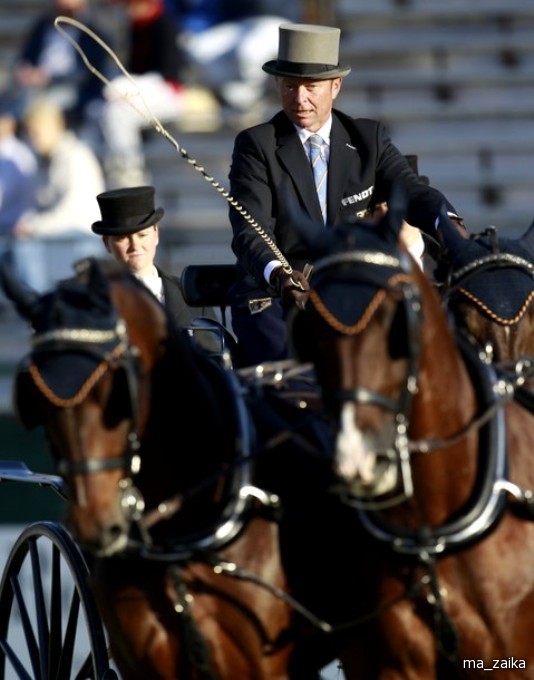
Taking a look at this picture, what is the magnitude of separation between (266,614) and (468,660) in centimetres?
55

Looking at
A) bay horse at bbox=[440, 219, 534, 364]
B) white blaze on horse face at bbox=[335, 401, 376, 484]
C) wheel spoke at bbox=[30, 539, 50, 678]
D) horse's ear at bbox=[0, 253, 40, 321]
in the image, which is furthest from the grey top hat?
white blaze on horse face at bbox=[335, 401, 376, 484]

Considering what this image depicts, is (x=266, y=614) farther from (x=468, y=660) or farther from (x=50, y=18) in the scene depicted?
(x=50, y=18)

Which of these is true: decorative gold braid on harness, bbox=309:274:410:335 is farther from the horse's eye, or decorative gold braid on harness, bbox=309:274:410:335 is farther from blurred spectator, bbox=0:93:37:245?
blurred spectator, bbox=0:93:37:245

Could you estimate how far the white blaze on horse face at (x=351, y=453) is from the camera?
3.94 metres

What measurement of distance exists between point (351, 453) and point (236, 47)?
8960 mm

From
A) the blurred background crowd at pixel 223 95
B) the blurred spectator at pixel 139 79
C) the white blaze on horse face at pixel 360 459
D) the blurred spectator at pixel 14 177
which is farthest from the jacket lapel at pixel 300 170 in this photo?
the blurred spectator at pixel 139 79

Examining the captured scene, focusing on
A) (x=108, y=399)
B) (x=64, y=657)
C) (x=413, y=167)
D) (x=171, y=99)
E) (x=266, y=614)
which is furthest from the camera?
(x=171, y=99)

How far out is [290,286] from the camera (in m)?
5.17

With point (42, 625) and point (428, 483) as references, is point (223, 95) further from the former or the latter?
point (428, 483)

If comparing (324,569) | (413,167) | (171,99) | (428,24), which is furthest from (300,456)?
(428,24)

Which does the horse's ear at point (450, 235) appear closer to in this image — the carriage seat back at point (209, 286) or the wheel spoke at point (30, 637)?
the carriage seat back at point (209, 286)

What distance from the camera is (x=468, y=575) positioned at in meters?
4.43

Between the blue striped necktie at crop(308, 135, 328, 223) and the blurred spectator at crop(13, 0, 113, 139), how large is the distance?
653 cm

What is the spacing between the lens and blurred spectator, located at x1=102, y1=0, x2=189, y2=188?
12062 millimetres
